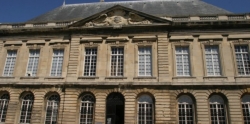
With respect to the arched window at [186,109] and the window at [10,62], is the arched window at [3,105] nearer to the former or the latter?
the window at [10,62]

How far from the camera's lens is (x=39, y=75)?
15852 millimetres

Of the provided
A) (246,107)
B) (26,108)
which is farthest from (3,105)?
(246,107)

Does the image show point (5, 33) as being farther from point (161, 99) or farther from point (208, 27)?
point (208, 27)

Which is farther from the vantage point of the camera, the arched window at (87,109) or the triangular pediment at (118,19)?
the triangular pediment at (118,19)

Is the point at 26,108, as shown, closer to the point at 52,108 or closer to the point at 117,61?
the point at 52,108

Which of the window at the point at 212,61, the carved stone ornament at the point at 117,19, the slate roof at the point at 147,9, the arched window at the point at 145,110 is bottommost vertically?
the arched window at the point at 145,110

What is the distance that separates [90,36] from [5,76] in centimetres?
716

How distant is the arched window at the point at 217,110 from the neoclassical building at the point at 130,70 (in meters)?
0.06

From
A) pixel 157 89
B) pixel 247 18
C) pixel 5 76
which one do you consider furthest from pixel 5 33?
pixel 247 18

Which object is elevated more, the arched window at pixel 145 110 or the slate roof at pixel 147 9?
the slate roof at pixel 147 9

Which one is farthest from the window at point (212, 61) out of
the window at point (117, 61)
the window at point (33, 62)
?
the window at point (33, 62)

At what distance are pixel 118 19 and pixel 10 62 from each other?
9.08 m

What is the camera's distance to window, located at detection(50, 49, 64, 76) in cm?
1592

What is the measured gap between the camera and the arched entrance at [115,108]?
14.3m
